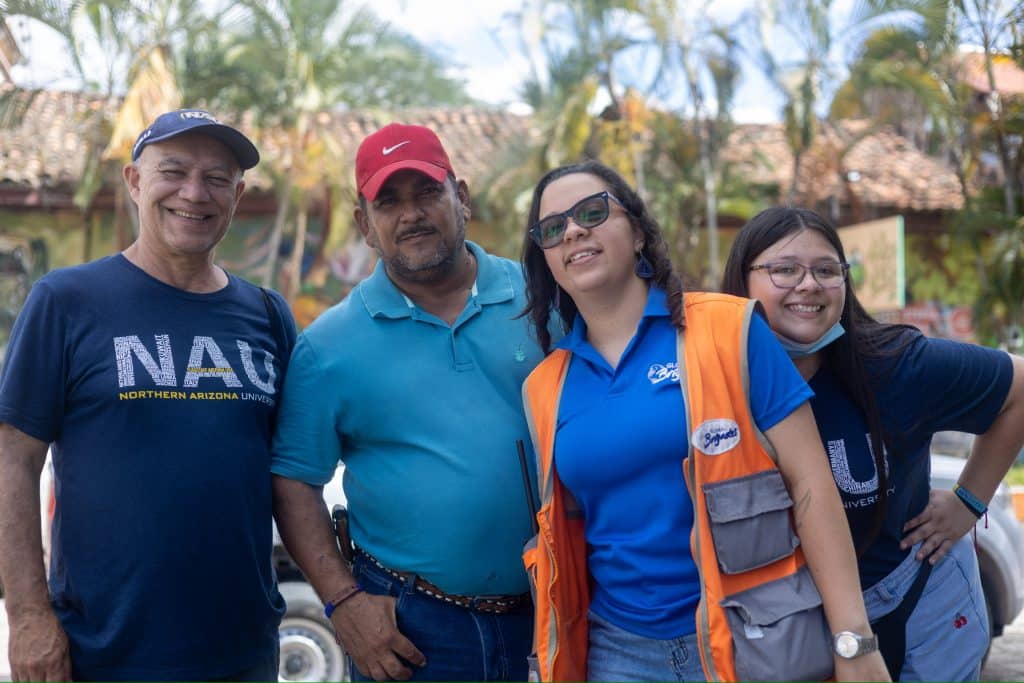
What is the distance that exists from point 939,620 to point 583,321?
57.5 inches

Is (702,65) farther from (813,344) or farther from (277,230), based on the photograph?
(813,344)

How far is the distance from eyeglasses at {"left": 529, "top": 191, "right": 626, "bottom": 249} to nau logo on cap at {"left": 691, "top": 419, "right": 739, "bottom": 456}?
0.70 meters

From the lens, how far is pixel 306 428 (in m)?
3.36

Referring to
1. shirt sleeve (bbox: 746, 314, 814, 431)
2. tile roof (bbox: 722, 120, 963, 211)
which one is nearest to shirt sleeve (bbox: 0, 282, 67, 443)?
shirt sleeve (bbox: 746, 314, 814, 431)

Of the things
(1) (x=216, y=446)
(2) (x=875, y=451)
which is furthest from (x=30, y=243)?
(2) (x=875, y=451)

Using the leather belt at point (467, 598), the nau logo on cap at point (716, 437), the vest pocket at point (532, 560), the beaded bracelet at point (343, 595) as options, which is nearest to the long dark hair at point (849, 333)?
the nau logo on cap at point (716, 437)

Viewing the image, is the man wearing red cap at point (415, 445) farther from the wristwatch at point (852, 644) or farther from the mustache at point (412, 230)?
the wristwatch at point (852, 644)

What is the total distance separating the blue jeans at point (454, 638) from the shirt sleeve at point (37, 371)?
1.16 metres

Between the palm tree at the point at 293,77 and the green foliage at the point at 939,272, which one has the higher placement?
the palm tree at the point at 293,77

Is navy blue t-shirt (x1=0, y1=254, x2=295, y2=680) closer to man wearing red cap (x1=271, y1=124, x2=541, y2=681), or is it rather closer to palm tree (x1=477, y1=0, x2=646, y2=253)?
man wearing red cap (x1=271, y1=124, x2=541, y2=681)

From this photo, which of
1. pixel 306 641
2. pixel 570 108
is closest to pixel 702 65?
pixel 570 108

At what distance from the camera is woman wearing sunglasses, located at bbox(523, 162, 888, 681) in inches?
99.3

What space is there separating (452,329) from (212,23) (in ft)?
39.6

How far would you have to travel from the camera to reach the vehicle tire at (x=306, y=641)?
6.25 meters
